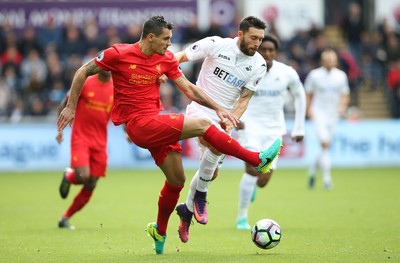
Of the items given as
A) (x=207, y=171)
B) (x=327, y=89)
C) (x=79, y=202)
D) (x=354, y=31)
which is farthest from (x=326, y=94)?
(x=207, y=171)

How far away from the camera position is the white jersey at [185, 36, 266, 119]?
1141 cm

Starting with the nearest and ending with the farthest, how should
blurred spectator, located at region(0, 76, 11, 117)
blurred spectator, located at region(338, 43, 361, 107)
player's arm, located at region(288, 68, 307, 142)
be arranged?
player's arm, located at region(288, 68, 307, 142) < blurred spectator, located at region(0, 76, 11, 117) < blurred spectator, located at region(338, 43, 361, 107)

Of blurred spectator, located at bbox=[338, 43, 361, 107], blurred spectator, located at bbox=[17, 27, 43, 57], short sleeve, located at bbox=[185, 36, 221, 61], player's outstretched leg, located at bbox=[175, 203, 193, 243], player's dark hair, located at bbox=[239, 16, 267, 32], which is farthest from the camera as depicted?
blurred spectator, located at bbox=[338, 43, 361, 107]

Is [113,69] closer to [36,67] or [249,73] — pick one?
[249,73]

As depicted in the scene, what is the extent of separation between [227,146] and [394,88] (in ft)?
60.4

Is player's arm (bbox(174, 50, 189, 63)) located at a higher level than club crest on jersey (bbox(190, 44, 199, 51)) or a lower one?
lower

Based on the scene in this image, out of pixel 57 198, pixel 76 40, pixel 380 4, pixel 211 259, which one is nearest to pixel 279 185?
pixel 57 198

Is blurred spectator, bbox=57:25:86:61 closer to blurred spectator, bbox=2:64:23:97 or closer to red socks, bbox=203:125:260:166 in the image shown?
blurred spectator, bbox=2:64:23:97

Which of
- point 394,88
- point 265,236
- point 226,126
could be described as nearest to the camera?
point 265,236

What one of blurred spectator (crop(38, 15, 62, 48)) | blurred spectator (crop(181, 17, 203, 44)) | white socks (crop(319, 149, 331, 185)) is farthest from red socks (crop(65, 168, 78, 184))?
blurred spectator (crop(38, 15, 62, 48))

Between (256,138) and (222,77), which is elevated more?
(222,77)

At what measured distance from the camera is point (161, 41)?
1019 cm

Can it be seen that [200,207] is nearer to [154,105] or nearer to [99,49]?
[154,105]

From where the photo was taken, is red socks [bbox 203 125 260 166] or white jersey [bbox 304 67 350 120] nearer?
red socks [bbox 203 125 260 166]
